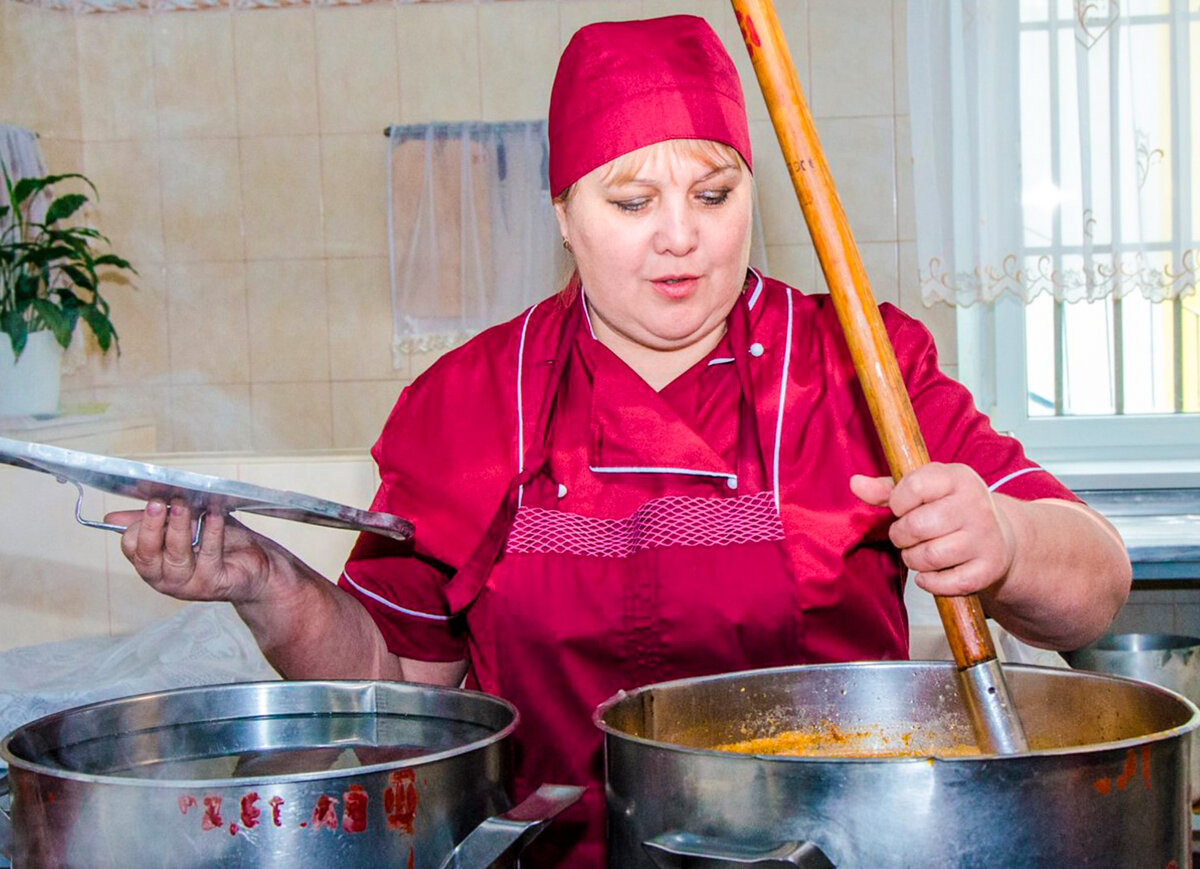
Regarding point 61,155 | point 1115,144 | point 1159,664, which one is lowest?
point 1159,664

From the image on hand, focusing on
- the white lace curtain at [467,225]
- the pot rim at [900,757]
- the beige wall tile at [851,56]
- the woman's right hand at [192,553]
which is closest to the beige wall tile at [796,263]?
the beige wall tile at [851,56]

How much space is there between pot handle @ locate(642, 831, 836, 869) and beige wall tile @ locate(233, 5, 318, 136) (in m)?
3.62

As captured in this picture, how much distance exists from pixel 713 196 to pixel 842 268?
465 mm

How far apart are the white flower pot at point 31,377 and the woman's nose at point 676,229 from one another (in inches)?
97.6

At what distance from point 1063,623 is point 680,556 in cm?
33

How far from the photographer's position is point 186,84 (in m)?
3.97

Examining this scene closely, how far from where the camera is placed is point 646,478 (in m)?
1.25

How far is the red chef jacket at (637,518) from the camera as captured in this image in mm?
1181

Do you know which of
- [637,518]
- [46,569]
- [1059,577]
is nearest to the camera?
[1059,577]

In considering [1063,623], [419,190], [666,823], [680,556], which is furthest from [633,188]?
[419,190]

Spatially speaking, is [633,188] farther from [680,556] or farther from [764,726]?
[764,726]

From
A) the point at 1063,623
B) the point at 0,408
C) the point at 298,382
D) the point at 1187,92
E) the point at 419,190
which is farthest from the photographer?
the point at 298,382

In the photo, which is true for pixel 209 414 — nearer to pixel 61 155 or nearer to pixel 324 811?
pixel 61 155

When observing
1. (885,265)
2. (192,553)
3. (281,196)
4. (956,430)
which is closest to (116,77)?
(281,196)
